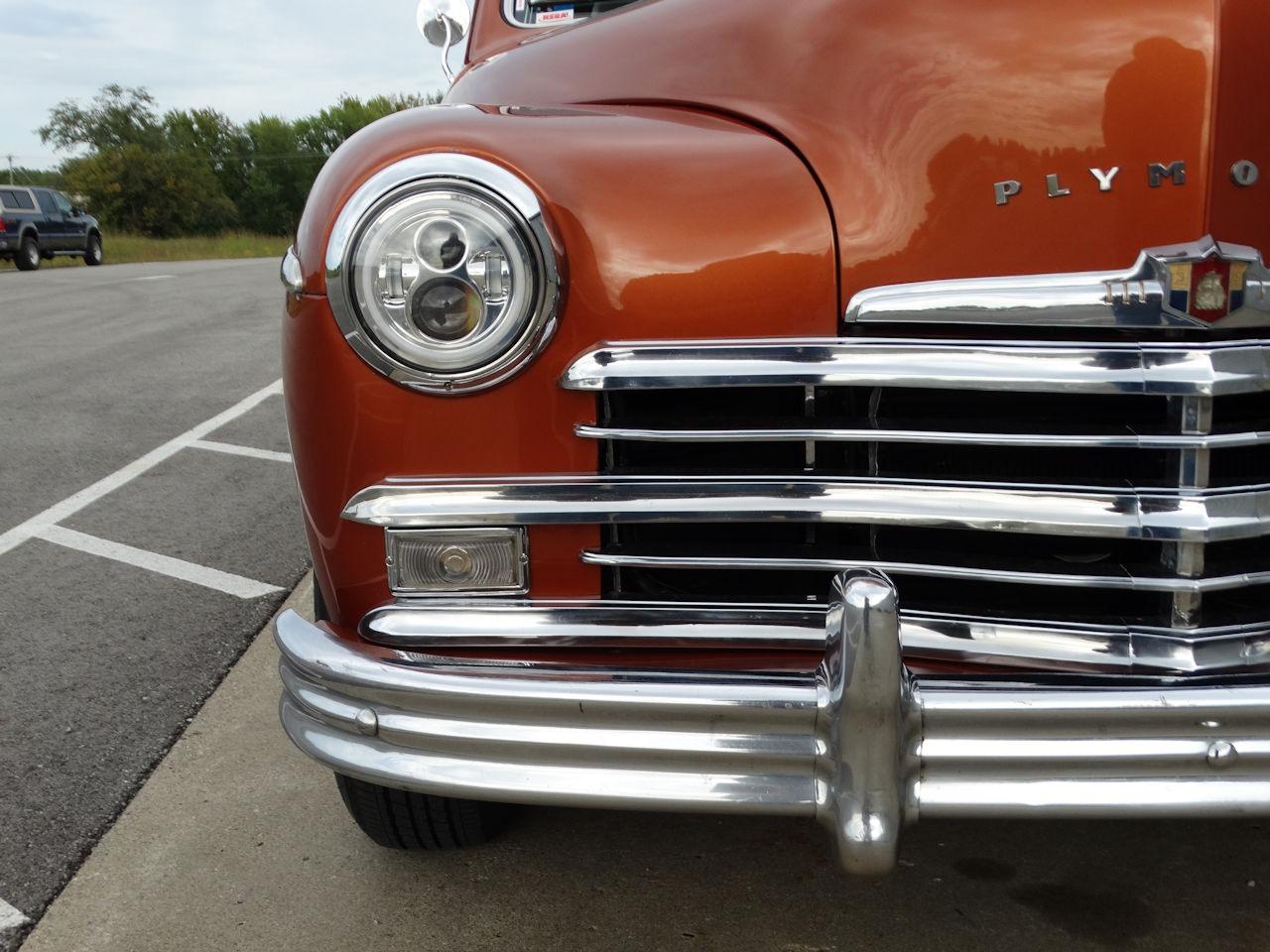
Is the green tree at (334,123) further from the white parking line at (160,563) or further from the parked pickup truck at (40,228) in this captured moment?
the white parking line at (160,563)

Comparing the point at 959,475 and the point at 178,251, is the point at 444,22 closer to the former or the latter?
the point at 959,475

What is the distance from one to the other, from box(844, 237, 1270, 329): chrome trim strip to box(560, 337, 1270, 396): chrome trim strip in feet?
0.18

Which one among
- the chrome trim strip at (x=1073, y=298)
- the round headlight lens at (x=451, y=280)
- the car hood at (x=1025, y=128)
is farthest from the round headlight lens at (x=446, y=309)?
the chrome trim strip at (x=1073, y=298)

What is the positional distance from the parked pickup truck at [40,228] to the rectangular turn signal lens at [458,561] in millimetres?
22063

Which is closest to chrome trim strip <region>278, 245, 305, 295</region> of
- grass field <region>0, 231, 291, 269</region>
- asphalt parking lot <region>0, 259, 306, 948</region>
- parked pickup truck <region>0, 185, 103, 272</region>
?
asphalt parking lot <region>0, 259, 306, 948</region>

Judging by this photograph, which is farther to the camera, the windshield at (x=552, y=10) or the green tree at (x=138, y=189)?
the green tree at (x=138, y=189)

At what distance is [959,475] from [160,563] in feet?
9.80

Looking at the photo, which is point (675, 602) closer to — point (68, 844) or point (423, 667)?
point (423, 667)

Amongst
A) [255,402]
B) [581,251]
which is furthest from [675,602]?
[255,402]

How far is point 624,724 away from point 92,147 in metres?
59.8

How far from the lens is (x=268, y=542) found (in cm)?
410

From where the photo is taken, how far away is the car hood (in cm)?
158

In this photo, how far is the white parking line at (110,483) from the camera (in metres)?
4.22

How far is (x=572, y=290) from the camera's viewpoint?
1.63 m
